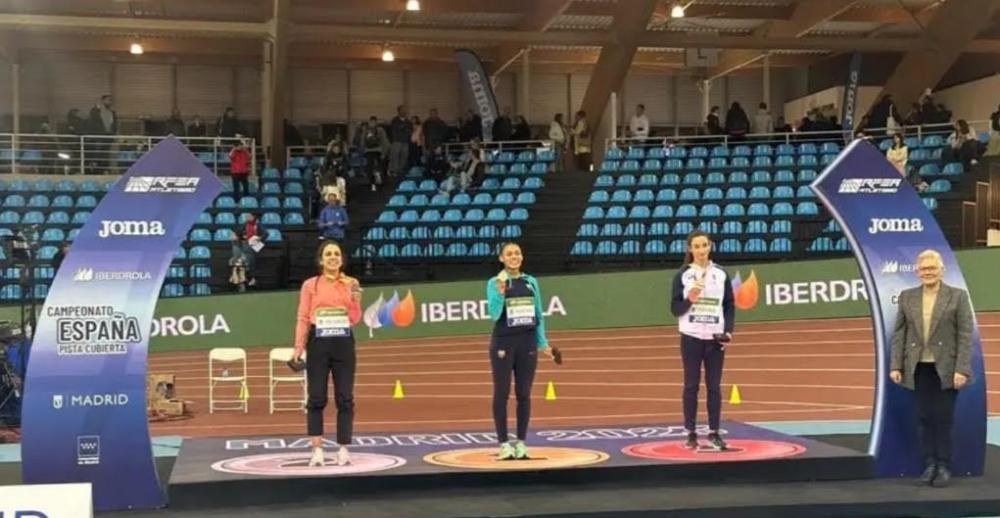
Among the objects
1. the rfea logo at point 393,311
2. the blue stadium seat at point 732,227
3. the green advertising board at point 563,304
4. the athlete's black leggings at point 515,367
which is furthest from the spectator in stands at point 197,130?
the athlete's black leggings at point 515,367

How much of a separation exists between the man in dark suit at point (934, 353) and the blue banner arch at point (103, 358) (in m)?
4.76

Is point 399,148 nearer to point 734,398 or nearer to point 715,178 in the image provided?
point 715,178

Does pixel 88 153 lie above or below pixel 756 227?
above

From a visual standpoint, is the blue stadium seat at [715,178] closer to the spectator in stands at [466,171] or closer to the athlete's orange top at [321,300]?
the spectator in stands at [466,171]

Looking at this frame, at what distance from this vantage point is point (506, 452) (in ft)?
24.3

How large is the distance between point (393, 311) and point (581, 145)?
8774 millimetres

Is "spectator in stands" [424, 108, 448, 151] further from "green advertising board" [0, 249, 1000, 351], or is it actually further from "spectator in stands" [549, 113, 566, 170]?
"green advertising board" [0, 249, 1000, 351]

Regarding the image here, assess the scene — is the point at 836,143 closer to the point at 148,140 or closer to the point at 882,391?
the point at 148,140

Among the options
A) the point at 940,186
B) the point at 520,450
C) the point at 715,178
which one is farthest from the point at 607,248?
the point at 520,450

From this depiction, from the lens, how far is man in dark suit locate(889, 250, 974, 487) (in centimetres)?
691

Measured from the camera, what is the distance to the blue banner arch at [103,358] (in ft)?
21.9

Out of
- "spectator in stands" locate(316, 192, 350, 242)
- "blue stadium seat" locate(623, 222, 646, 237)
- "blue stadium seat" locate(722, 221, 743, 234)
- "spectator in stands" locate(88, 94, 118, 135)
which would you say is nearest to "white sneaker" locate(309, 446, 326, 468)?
"spectator in stands" locate(316, 192, 350, 242)

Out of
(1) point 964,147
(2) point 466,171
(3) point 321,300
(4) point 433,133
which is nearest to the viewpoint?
(3) point 321,300

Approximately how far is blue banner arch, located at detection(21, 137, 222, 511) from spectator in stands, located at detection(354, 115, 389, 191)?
17114 millimetres
